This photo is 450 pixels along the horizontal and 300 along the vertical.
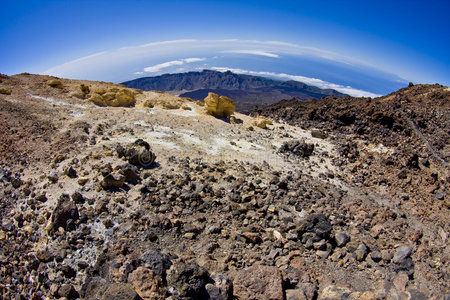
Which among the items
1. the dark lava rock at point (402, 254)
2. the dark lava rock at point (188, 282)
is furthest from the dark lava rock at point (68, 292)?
the dark lava rock at point (402, 254)

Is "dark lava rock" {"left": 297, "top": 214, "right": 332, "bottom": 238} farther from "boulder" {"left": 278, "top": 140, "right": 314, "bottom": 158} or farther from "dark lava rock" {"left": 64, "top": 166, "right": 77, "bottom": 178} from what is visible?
"dark lava rock" {"left": 64, "top": 166, "right": 77, "bottom": 178}

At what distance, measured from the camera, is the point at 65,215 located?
6.11 metres

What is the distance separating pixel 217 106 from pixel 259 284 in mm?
14725

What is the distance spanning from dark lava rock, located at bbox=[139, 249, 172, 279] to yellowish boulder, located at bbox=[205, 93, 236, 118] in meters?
13.8

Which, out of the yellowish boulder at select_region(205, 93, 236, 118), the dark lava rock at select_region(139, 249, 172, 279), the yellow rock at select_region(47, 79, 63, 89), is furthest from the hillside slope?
the dark lava rock at select_region(139, 249, 172, 279)

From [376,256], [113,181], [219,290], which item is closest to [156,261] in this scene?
[219,290]

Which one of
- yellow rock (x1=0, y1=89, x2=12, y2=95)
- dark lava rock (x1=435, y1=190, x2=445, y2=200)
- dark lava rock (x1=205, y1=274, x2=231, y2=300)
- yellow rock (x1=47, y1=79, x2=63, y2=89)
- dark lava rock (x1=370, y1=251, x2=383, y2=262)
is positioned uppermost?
yellow rock (x1=47, y1=79, x2=63, y2=89)

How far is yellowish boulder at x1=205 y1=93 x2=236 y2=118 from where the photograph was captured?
694 inches

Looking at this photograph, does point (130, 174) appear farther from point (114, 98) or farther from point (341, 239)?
point (114, 98)

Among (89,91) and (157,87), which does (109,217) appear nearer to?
(89,91)

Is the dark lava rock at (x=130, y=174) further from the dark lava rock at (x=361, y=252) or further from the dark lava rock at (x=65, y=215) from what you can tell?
the dark lava rock at (x=361, y=252)

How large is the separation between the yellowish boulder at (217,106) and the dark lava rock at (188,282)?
47.1 ft

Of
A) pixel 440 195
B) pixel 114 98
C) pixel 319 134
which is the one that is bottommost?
pixel 440 195

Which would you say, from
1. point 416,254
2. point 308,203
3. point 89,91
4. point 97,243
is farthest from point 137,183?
point 89,91
